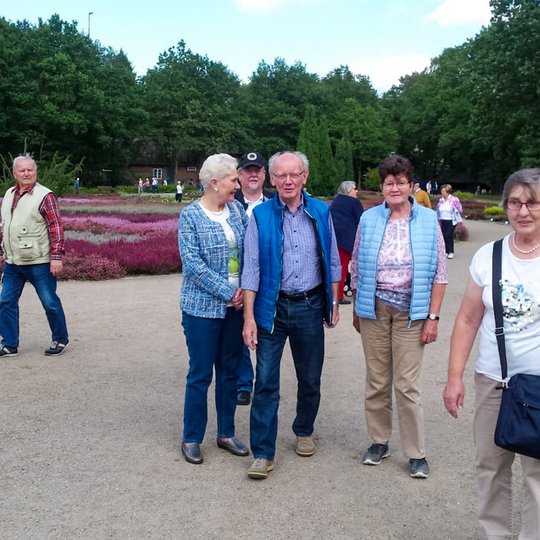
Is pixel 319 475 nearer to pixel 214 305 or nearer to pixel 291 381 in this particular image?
pixel 214 305

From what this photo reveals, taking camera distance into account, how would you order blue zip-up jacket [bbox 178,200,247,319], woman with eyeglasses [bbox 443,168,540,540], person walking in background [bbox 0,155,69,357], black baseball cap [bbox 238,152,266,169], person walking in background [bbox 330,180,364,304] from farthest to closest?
person walking in background [bbox 330,180,364,304] < person walking in background [bbox 0,155,69,357] < black baseball cap [bbox 238,152,266,169] < blue zip-up jacket [bbox 178,200,247,319] < woman with eyeglasses [bbox 443,168,540,540]

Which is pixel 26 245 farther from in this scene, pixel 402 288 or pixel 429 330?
pixel 429 330

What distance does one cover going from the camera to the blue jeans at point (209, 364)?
437 centimetres

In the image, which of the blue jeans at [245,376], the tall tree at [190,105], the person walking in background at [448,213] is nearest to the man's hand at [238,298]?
the blue jeans at [245,376]

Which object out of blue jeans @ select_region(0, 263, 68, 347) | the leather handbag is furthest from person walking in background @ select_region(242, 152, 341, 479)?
blue jeans @ select_region(0, 263, 68, 347)

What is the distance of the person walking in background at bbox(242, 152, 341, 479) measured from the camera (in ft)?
13.6

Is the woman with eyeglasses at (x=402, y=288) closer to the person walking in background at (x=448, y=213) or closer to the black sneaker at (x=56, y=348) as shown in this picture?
the black sneaker at (x=56, y=348)

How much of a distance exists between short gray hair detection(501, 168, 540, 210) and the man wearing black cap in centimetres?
306

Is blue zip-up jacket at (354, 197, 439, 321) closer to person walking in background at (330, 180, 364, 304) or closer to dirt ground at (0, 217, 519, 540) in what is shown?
dirt ground at (0, 217, 519, 540)

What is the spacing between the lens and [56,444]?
464 centimetres

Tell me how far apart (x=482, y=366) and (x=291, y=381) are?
3423 mm

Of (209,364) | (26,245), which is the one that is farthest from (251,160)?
(26,245)

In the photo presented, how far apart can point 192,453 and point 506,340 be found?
2.41 m

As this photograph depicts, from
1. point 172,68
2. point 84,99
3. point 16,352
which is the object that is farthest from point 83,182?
point 16,352
